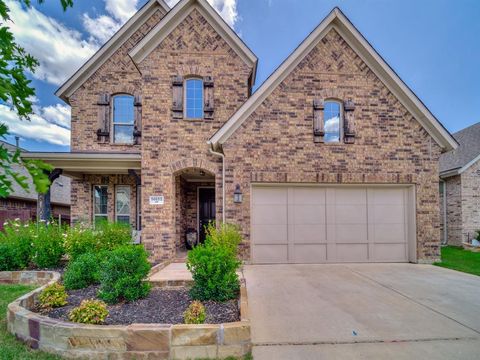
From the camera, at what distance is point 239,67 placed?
9.34 m

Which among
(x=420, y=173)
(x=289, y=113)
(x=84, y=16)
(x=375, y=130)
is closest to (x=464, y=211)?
(x=420, y=173)

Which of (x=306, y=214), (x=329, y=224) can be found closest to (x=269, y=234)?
(x=306, y=214)

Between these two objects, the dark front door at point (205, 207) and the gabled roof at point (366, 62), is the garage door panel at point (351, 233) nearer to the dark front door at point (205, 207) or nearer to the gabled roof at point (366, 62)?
the gabled roof at point (366, 62)

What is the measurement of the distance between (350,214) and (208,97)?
5.75m

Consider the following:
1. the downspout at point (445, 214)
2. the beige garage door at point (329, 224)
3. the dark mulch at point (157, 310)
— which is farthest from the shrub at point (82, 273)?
the downspout at point (445, 214)

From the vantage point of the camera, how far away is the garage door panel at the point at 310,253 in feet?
27.9

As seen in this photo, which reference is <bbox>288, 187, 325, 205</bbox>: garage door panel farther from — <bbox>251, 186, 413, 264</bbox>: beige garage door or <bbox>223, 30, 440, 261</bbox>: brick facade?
<bbox>223, 30, 440, 261</bbox>: brick facade

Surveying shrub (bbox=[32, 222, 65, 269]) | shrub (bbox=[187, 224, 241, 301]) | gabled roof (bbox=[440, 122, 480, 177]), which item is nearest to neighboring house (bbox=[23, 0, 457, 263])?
shrub (bbox=[32, 222, 65, 269])

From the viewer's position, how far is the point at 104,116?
434 inches

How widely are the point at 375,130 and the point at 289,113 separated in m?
2.71

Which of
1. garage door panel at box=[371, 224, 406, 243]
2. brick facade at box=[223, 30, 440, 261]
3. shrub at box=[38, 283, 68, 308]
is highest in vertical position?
brick facade at box=[223, 30, 440, 261]

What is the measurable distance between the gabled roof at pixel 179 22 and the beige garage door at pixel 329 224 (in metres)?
4.58

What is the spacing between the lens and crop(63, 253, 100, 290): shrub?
18.2 feet

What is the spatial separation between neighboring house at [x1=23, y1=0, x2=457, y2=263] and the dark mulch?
3.46 meters
